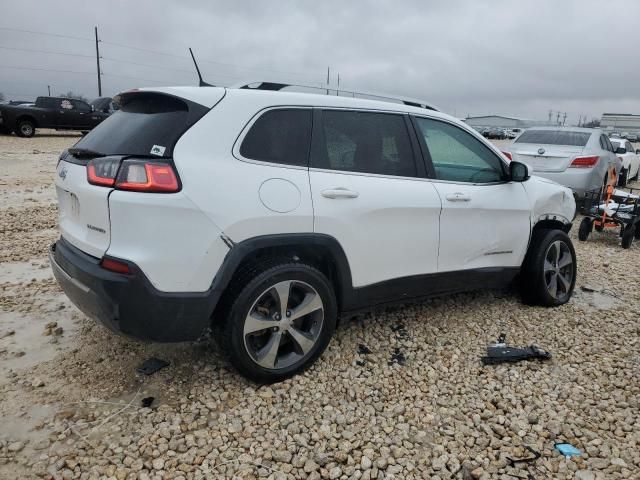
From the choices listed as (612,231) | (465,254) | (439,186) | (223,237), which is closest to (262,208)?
(223,237)

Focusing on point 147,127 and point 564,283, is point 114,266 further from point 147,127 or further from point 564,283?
point 564,283

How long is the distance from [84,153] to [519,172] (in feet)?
10.6

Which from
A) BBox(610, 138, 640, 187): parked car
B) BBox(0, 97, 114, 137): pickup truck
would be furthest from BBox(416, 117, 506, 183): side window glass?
BBox(0, 97, 114, 137): pickup truck

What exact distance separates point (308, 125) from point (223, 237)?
954 millimetres

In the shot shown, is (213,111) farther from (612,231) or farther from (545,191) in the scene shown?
(612,231)

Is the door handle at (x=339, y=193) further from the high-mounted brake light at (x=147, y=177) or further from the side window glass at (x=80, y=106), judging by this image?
the side window glass at (x=80, y=106)

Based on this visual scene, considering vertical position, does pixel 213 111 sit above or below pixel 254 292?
above

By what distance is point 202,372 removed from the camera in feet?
10.3

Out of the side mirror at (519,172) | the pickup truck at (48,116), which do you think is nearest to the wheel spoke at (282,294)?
the side mirror at (519,172)

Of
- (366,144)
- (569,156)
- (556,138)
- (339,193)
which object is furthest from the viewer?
(556,138)

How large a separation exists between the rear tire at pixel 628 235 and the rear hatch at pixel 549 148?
1993mm

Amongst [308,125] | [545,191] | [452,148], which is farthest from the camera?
[545,191]

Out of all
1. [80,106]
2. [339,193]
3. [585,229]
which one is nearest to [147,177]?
[339,193]

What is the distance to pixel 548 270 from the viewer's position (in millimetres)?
4332
